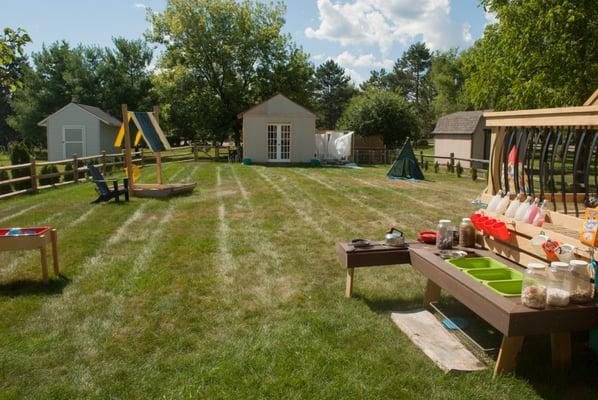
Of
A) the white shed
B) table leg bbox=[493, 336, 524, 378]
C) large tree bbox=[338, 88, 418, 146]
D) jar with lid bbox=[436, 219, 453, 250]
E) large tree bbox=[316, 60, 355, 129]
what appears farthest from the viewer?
large tree bbox=[316, 60, 355, 129]

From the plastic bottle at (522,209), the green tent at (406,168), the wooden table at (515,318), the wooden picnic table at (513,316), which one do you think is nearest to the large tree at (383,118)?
the green tent at (406,168)

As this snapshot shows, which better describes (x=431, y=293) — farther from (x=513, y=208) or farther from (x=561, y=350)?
(x=561, y=350)

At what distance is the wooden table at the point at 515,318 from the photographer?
3086mm

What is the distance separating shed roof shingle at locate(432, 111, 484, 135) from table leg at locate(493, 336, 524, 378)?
21258mm

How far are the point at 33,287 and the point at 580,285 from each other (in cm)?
536

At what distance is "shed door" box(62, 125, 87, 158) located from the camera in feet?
95.1

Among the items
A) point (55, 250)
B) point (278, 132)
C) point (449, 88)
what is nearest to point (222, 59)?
point (278, 132)

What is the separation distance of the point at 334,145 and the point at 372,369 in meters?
21.9

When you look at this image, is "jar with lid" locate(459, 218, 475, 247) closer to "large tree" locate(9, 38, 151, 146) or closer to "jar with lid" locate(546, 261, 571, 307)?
"jar with lid" locate(546, 261, 571, 307)

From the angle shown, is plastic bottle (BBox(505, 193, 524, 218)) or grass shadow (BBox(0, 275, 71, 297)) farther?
grass shadow (BBox(0, 275, 71, 297))

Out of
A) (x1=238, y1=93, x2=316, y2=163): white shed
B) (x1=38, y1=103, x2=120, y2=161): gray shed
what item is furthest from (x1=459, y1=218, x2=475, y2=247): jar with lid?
(x1=38, y1=103, x2=120, y2=161): gray shed

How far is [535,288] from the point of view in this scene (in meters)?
3.16

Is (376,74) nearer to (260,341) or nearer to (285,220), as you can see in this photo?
(285,220)

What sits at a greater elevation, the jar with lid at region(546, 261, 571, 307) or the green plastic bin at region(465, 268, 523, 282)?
the jar with lid at region(546, 261, 571, 307)
